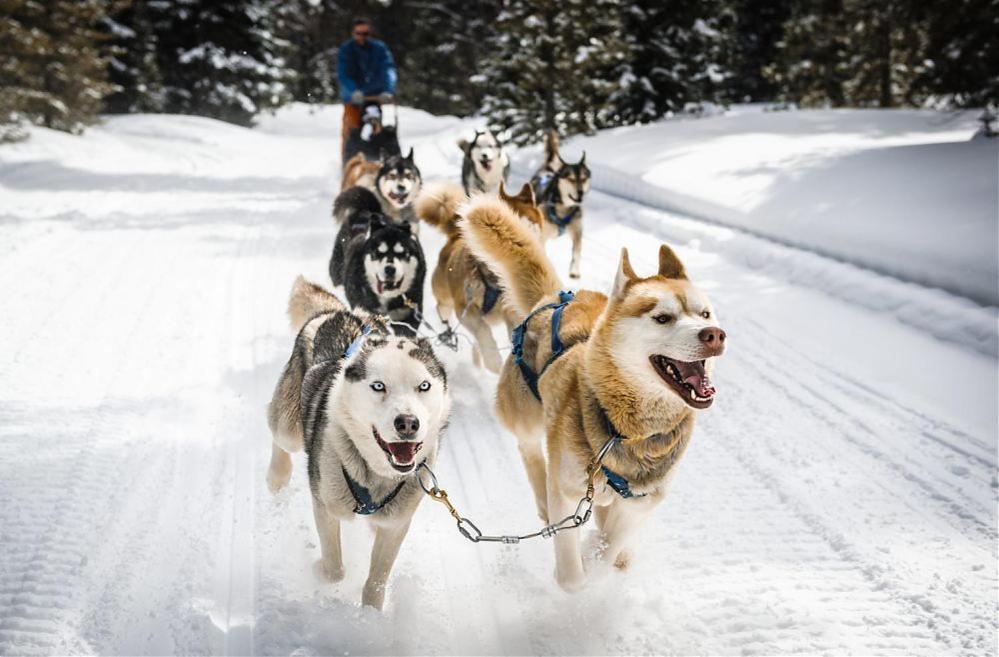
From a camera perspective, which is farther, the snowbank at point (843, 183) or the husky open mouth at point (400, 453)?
the snowbank at point (843, 183)

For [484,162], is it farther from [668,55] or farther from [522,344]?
[668,55]

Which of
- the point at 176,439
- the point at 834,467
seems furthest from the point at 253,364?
the point at 834,467

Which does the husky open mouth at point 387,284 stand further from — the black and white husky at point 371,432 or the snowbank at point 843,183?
the snowbank at point 843,183

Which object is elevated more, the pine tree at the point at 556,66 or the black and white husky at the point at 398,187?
the pine tree at the point at 556,66

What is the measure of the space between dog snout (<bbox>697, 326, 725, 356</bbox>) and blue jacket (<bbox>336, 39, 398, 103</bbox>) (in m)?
8.26

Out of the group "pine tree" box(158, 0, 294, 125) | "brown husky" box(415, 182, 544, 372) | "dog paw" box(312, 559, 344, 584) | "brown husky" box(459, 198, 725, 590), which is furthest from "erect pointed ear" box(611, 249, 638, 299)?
"pine tree" box(158, 0, 294, 125)

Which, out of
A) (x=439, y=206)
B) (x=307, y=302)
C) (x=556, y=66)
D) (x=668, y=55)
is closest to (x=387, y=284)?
(x=439, y=206)

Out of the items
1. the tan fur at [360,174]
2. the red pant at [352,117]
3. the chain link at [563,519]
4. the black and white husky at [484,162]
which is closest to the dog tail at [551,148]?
the black and white husky at [484,162]

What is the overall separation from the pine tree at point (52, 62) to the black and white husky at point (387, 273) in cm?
1248

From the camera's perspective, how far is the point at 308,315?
3508mm

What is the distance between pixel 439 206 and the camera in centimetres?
487

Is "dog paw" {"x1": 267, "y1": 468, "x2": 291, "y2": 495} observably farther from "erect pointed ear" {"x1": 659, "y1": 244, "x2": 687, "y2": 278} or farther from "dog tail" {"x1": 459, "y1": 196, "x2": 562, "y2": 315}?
"erect pointed ear" {"x1": 659, "y1": 244, "x2": 687, "y2": 278}

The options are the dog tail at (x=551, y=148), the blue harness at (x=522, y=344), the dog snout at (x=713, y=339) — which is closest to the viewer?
the dog snout at (x=713, y=339)

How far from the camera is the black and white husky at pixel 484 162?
7.74 meters
